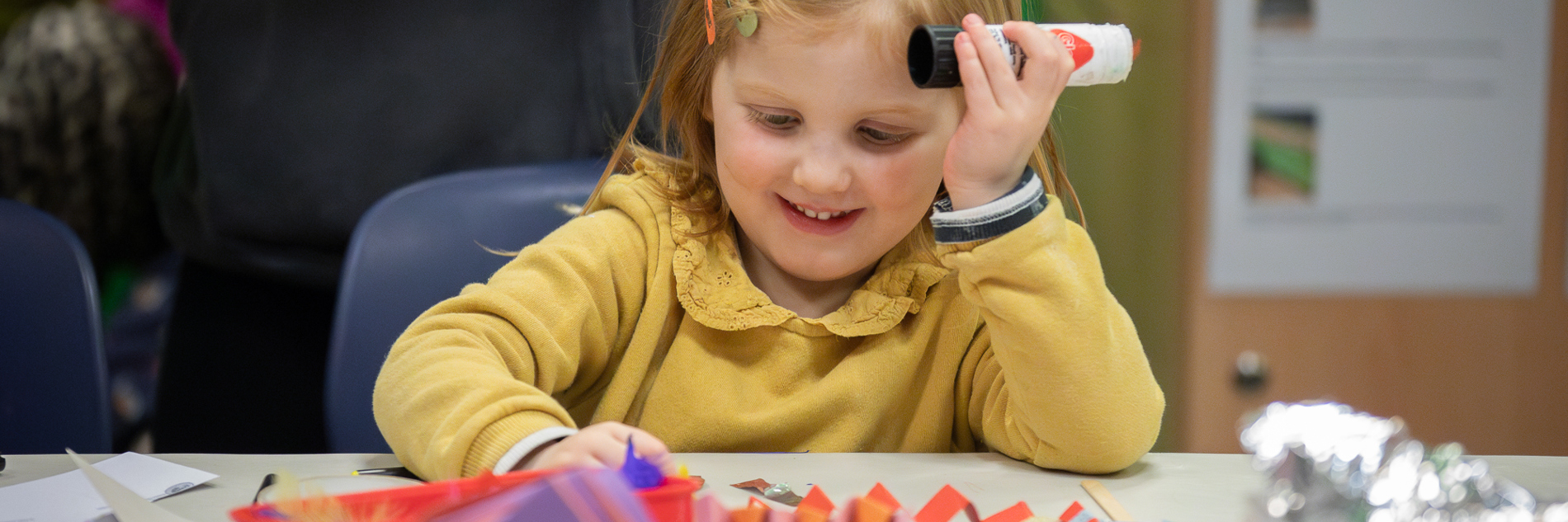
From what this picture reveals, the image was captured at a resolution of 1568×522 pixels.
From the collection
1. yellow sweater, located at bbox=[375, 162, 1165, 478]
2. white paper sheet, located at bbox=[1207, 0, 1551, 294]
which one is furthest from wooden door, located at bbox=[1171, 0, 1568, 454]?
yellow sweater, located at bbox=[375, 162, 1165, 478]

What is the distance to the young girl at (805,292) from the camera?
67 cm

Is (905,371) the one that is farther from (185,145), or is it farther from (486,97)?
(185,145)

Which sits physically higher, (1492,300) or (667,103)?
(667,103)

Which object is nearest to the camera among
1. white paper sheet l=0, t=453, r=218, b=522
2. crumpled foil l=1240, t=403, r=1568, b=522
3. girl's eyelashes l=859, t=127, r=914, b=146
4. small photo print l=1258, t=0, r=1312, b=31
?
crumpled foil l=1240, t=403, r=1568, b=522

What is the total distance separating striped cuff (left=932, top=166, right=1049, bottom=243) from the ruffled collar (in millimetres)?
184

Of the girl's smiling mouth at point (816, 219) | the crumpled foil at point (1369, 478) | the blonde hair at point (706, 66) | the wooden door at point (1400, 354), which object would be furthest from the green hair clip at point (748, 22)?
the wooden door at point (1400, 354)

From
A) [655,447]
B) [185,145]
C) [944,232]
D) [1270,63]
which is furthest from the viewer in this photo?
[1270,63]

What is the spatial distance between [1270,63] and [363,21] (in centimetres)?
128

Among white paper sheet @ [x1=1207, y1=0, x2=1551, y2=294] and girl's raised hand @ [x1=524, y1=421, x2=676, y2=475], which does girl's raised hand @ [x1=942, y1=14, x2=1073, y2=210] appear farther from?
white paper sheet @ [x1=1207, y1=0, x2=1551, y2=294]

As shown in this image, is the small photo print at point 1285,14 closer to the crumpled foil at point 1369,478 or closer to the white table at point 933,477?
the white table at point 933,477

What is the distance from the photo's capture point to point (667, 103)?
0.94 meters

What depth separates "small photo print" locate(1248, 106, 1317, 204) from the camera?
1.76 meters

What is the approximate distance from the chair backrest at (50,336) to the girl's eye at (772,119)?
579 millimetres

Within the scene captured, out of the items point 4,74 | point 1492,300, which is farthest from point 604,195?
point 1492,300
